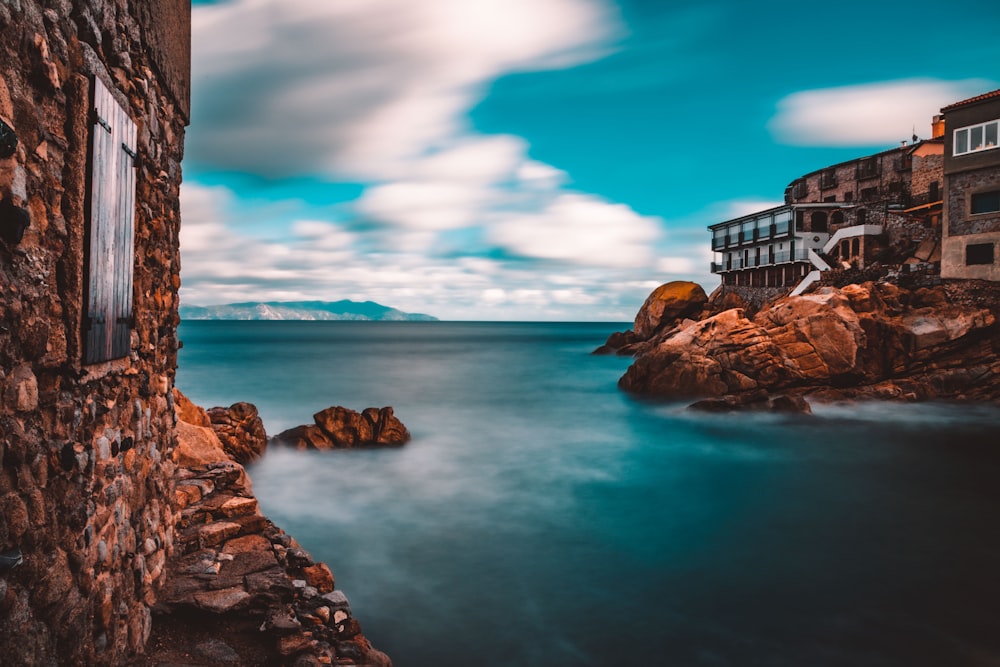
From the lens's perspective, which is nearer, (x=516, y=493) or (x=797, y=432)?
(x=516, y=493)

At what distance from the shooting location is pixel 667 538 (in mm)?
13516

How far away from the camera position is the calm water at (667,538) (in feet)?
30.2

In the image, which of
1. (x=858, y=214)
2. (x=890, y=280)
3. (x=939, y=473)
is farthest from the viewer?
(x=858, y=214)

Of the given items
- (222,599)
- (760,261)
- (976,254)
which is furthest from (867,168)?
(222,599)

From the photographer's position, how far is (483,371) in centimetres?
6053

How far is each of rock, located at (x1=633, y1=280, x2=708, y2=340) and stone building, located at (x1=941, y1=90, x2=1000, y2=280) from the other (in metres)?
24.8

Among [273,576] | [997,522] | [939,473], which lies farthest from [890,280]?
[273,576]

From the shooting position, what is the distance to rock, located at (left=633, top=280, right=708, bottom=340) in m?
60.8

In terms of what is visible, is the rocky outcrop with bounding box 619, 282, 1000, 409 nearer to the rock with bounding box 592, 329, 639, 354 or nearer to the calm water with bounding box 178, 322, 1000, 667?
the calm water with bounding box 178, 322, 1000, 667

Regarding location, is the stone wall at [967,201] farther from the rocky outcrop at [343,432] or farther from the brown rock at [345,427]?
the brown rock at [345,427]

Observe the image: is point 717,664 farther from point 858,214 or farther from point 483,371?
point 858,214

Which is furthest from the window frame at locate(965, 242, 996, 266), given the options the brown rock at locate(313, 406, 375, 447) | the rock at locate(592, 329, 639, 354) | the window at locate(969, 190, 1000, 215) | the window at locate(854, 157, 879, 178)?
the rock at locate(592, 329, 639, 354)

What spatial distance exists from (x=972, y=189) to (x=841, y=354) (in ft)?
49.7

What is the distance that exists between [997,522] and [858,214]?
4805 centimetres
